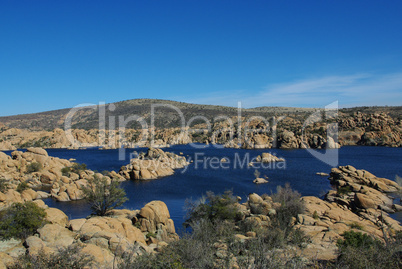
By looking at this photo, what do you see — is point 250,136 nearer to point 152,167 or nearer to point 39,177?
point 152,167

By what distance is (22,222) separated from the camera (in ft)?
47.0

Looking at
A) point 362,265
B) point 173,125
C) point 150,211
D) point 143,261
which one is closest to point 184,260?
point 143,261

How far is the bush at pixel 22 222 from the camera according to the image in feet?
45.0

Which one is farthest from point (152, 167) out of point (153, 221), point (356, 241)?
point (356, 241)

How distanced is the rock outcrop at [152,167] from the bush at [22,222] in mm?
29801

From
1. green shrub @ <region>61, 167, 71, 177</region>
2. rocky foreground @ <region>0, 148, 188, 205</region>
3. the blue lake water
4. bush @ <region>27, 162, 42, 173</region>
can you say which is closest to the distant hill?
the blue lake water

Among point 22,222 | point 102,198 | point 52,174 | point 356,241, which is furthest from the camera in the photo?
point 52,174

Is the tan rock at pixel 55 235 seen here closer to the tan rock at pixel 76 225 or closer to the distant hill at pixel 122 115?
the tan rock at pixel 76 225

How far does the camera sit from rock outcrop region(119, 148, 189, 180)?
150 feet

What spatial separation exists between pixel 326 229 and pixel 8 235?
1748cm

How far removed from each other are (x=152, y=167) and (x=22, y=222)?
34039 millimetres

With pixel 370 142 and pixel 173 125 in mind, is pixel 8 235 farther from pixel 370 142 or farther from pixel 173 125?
pixel 173 125

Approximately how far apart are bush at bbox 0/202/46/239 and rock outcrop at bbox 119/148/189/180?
2980 centimetres

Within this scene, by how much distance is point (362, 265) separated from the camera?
845 cm
